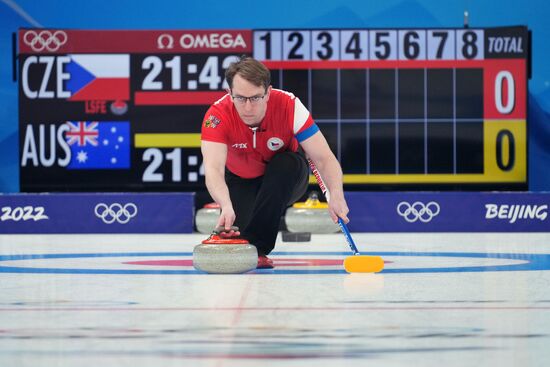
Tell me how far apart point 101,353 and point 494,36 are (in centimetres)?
754

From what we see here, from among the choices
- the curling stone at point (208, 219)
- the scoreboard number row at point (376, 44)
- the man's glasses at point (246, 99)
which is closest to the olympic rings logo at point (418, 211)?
the scoreboard number row at point (376, 44)

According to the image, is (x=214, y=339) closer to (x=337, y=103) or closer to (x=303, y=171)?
(x=303, y=171)

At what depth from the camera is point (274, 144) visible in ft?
14.9

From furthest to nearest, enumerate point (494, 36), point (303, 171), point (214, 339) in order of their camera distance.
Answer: point (494, 36), point (303, 171), point (214, 339)

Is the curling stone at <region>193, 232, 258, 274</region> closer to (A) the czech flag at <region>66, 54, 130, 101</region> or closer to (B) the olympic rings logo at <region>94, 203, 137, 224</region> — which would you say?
(B) the olympic rings logo at <region>94, 203, 137, 224</region>

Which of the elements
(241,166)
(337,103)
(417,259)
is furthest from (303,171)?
(337,103)

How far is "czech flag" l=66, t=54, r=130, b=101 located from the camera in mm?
9383

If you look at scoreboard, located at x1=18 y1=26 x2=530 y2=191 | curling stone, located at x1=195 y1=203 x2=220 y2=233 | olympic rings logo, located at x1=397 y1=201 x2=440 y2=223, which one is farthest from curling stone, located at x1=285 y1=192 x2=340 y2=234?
scoreboard, located at x1=18 y1=26 x2=530 y2=191

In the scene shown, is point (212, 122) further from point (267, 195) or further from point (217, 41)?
point (217, 41)

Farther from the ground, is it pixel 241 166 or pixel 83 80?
pixel 83 80

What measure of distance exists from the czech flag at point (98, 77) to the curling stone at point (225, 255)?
5212 mm

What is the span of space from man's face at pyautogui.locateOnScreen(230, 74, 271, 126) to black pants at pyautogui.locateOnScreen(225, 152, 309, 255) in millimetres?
321

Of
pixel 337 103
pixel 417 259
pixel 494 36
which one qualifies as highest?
pixel 494 36

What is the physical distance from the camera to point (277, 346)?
240 centimetres
